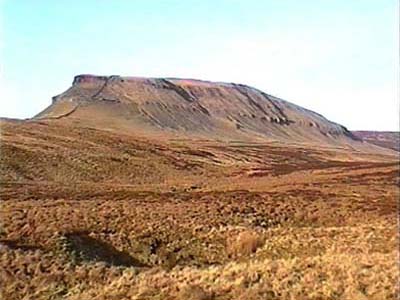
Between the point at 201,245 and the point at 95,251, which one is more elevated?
the point at 201,245

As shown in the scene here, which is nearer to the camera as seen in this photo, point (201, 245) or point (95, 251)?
point (95, 251)

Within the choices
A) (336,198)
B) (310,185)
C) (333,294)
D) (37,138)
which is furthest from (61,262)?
(37,138)

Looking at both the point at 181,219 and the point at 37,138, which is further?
the point at 37,138

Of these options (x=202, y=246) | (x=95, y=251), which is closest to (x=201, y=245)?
(x=202, y=246)

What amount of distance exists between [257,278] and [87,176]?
52.4 m

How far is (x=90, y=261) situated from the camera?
1914cm

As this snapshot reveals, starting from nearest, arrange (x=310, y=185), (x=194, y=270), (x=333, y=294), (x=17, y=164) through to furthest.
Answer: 1. (x=333, y=294)
2. (x=194, y=270)
3. (x=310, y=185)
4. (x=17, y=164)

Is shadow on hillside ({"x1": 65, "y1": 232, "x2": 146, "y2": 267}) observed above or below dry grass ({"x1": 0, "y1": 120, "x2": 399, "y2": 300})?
below

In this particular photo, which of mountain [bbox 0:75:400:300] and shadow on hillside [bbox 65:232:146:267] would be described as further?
shadow on hillside [bbox 65:232:146:267]

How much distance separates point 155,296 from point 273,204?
18186mm

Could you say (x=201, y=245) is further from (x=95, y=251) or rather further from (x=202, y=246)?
(x=95, y=251)

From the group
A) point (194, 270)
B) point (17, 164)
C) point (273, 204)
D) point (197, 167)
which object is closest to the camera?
point (194, 270)

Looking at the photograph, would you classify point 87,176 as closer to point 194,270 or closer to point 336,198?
point 336,198

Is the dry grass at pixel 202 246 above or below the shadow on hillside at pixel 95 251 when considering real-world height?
above
